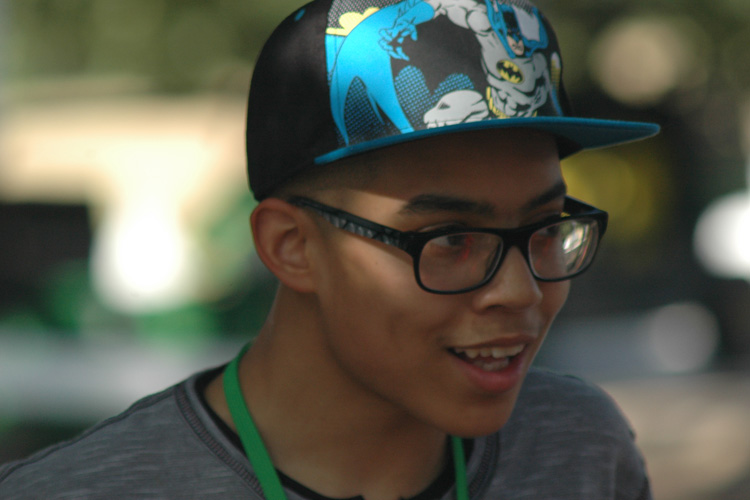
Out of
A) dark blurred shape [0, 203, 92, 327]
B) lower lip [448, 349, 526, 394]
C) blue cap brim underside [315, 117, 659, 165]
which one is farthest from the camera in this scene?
dark blurred shape [0, 203, 92, 327]

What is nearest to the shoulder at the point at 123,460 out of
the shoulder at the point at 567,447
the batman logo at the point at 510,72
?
the shoulder at the point at 567,447

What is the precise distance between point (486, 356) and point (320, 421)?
434 millimetres

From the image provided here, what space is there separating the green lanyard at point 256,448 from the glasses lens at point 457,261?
0.53m

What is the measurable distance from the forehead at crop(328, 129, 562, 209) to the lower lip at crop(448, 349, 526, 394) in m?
0.35

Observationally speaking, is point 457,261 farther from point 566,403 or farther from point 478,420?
point 566,403

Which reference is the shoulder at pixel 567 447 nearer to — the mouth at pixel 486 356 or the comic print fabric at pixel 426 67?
the mouth at pixel 486 356

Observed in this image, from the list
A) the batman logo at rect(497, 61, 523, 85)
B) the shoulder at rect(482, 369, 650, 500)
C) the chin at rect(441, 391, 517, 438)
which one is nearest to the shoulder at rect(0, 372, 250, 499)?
the chin at rect(441, 391, 517, 438)

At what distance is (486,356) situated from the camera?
1.96 m

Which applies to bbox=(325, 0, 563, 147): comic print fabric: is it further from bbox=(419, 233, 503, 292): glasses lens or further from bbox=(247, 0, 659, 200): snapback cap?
bbox=(419, 233, 503, 292): glasses lens

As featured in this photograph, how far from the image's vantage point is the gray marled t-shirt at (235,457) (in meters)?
1.99

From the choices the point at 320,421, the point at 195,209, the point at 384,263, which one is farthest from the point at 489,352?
the point at 195,209

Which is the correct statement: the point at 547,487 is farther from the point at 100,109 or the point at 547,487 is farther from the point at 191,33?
the point at 100,109

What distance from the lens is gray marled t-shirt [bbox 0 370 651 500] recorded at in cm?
199

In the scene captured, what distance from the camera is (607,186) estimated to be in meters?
10.2
